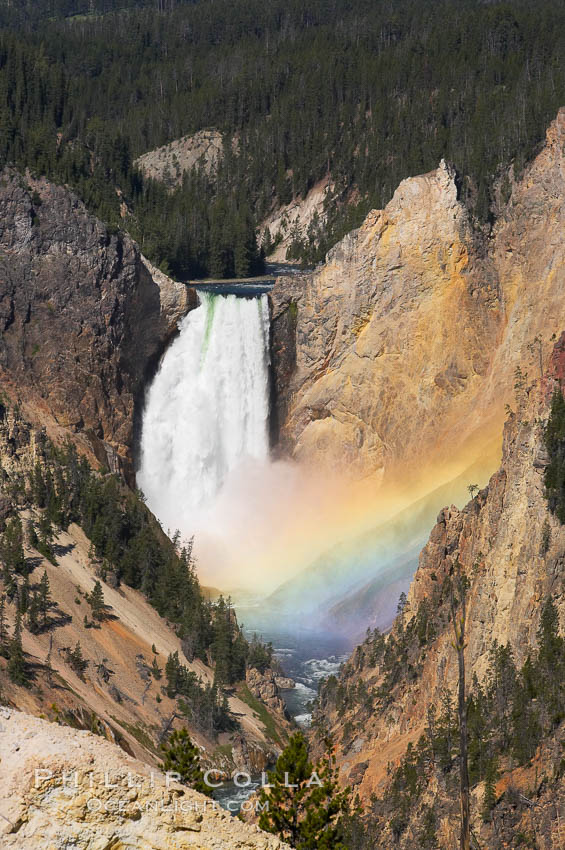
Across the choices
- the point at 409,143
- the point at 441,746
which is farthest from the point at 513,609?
the point at 409,143

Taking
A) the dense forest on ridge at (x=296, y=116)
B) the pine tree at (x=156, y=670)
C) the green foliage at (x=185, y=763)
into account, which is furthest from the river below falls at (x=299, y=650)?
the dense forest on ridge at (x=296, y=116)

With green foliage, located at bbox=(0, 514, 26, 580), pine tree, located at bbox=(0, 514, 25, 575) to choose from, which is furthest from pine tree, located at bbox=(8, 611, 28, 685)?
pine tree, located at bbox=(0, 514, 25, 575)

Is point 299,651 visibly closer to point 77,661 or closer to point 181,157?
point 77,661

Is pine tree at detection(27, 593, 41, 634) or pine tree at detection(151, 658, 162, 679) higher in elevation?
pine tree at detection(27, 593, 41, 634)

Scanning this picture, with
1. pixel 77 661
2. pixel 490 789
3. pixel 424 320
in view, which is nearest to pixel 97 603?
pixel 77 661

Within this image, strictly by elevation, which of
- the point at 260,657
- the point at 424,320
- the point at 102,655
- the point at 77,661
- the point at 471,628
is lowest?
the point at 471,628

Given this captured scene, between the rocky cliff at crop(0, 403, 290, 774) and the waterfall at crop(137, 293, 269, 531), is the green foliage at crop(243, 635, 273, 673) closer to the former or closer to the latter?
the rocky cliff at crop(0, 403, 290, 774)

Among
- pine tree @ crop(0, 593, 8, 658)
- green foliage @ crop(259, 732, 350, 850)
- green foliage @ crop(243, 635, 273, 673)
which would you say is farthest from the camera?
green foliage @ crop(243, 635, 273, 673)
